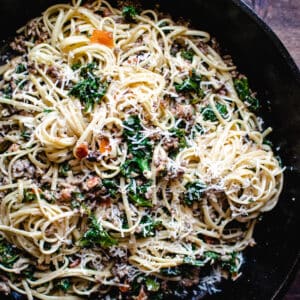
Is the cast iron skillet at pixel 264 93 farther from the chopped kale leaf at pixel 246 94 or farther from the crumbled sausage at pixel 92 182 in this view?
the crumbled sausage at pixel 92 182

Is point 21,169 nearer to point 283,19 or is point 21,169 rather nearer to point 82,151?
point 82,151

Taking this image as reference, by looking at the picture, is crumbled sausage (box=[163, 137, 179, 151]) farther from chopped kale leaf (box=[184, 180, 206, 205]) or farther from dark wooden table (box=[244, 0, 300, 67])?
dark wooden table (box=[244, 0, 300, 67])

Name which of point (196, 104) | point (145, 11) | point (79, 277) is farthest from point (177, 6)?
point (79, 277)

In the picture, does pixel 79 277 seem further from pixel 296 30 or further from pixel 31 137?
pixel 296 30

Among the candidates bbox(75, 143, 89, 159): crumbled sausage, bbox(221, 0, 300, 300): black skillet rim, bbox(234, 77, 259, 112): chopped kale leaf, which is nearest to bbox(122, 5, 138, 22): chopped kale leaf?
bbox(221, 0, 300, 300): black skillet rim

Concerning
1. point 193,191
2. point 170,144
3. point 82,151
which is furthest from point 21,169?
point 193,191

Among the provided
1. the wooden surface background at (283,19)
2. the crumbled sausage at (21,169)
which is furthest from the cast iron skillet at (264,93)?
the crumbled sausage at (21,169)
